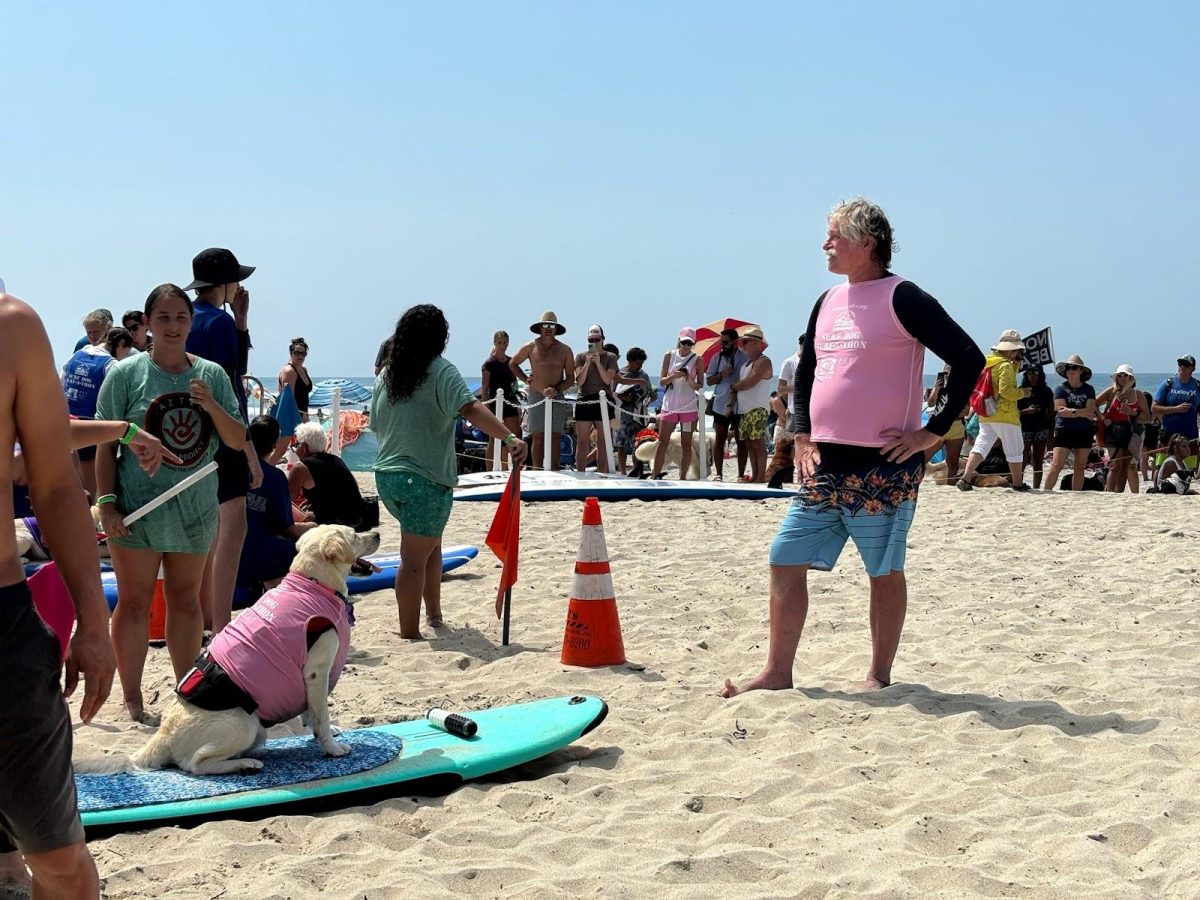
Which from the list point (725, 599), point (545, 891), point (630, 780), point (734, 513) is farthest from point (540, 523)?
point (545, 891)

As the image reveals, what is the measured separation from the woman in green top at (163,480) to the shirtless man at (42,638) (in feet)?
8.58

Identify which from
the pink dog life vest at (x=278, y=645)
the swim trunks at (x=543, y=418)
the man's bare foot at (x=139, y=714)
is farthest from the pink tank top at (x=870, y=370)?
the swim trunks at (x=543, y=418)

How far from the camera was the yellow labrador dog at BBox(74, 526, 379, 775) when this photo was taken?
4.32 metres

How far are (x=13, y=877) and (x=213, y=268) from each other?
3.34 metres

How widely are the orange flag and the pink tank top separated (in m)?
1.95

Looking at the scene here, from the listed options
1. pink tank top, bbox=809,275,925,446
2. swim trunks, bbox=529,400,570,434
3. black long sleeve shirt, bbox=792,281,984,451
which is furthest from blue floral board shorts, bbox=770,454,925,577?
swim trunks, bbox=529,400,570,434

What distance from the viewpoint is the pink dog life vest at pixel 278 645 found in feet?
14.2

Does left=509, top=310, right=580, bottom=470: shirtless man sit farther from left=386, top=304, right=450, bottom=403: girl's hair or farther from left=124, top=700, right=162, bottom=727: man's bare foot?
left=124, top=700, right=162, bottom=727: man's bare foot

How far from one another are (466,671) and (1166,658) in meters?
3.47

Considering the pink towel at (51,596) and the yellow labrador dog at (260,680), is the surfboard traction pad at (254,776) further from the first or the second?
the pink towel at (51,596)

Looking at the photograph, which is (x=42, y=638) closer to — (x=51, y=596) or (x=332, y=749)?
(x=51, y=596)

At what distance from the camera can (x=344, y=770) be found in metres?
4.37

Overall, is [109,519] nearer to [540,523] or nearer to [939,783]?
[939,783]

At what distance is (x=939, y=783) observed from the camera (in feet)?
14.8
